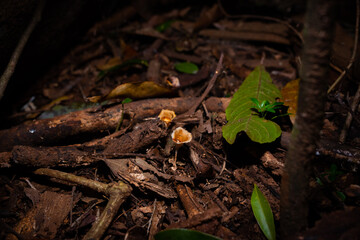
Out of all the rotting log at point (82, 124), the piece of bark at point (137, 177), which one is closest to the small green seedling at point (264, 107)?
the rotting log at point (82, 124)

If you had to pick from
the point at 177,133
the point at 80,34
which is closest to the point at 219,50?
the point at 177,133

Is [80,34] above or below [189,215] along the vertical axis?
above

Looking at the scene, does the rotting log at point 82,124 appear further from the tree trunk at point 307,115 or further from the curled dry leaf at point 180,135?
the tree trunk at point 307,115

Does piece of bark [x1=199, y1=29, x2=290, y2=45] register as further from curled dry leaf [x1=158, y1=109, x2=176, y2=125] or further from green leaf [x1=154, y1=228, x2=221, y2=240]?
green leaf [x1=154, y1=228, x2=221, y2=240]

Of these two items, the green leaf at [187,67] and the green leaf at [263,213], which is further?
the green leaf at [187,67]

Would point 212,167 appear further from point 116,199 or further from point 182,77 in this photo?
point 182,77

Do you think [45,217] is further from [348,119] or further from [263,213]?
[348,119]

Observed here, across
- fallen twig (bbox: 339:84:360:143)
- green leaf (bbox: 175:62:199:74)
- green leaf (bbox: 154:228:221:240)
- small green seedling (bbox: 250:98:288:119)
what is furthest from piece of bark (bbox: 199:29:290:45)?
green leaf (bbox: 154:228:221:240)
